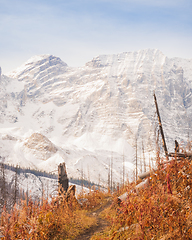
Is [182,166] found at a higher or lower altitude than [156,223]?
higher

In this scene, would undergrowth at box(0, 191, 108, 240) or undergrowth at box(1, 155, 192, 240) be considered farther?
undergrowth at box(0, 191, 108, 240)

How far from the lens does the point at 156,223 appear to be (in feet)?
13.3

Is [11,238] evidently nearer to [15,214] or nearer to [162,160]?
[15,214]

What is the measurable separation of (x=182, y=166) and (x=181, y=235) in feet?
8.03

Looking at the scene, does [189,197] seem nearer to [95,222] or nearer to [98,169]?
[95,222]

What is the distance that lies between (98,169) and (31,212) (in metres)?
195

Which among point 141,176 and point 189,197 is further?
point 141,176

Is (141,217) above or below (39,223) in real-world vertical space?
above

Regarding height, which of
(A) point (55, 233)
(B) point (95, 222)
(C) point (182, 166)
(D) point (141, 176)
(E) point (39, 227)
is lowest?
(B) point (95, 222)

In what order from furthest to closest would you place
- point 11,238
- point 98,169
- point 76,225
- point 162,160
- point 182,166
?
point 98,169, point 76,225, point 162,160, point 182,166, point 11,238

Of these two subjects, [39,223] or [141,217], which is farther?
[39,223]

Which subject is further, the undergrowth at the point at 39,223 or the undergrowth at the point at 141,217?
the undergrowth at the point at 39,223

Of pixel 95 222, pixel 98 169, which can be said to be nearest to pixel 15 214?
pixel 95 222

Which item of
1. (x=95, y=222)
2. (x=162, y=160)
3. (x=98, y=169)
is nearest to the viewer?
(x=162, y=160)
